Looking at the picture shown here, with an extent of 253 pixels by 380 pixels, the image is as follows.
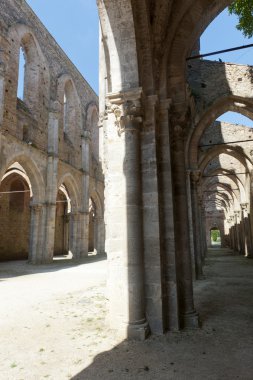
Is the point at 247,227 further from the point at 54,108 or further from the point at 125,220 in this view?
the point at 125,220

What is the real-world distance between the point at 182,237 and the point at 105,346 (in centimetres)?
214

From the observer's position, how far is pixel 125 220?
4.23 m

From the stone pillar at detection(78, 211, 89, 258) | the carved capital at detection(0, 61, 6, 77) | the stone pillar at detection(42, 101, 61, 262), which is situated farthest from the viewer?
the stone pillar at detection(78, 211, 89, 258)

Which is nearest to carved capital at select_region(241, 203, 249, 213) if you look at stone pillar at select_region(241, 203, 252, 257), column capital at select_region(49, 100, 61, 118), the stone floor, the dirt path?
stone pillar at select_region(241, 203, 252, 257)

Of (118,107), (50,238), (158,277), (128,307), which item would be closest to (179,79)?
(118,107)

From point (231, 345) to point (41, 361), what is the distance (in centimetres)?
241

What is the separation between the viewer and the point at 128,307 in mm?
4043

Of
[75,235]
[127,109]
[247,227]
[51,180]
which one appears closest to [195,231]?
[127,109]

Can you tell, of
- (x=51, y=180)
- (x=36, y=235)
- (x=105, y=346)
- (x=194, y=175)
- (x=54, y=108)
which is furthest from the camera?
(x=54, y=108)

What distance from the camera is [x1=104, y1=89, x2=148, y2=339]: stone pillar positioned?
13.3ft

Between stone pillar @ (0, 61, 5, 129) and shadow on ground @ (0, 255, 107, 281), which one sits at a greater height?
stone pillar @ (0, 61, 5, 129)

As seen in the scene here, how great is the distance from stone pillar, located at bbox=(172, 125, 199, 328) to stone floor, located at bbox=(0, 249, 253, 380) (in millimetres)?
359

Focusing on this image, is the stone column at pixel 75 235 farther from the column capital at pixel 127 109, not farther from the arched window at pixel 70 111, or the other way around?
the column capital at pixel 127 109

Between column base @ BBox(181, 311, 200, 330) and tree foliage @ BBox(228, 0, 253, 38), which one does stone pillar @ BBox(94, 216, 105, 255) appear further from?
column base @ BBox(181, 311, 200, 330)
